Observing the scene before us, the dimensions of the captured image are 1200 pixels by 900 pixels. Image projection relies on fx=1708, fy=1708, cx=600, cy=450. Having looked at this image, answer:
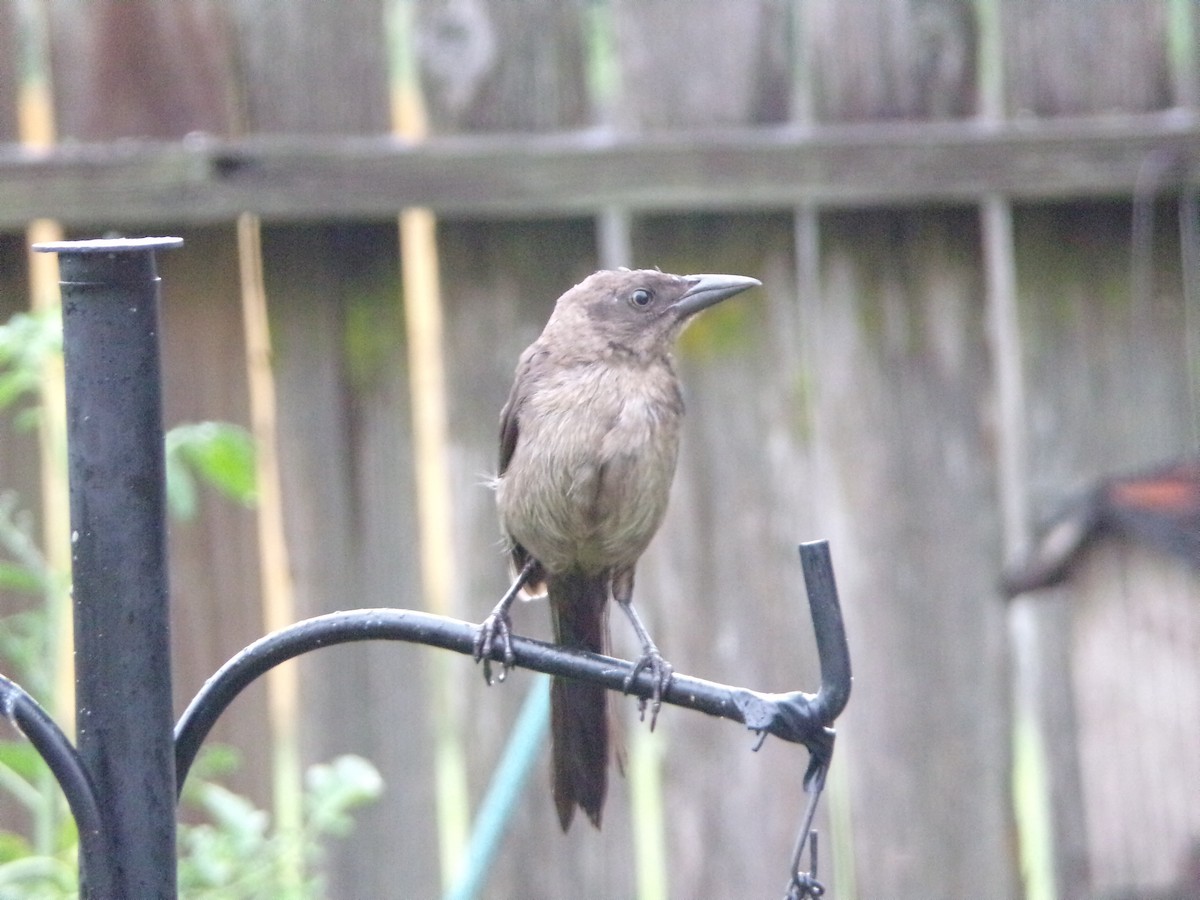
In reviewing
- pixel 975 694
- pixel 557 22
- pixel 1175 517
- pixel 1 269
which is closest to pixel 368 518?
pixel 1 269

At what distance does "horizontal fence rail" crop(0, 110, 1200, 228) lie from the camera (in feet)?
10.8

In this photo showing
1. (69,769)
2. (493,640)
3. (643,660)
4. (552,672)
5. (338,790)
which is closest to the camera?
(69,769)

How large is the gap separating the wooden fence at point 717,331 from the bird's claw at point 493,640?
3.27 feet

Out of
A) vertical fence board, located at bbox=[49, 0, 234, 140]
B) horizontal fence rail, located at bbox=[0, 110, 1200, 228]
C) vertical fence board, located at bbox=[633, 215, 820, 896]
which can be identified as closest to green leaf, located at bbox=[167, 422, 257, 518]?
horizontal fence rail, located at bbox=[0, 110, 1200, 228]

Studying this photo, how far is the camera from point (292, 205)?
3361 millimetres

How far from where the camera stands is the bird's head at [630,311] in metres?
2.88

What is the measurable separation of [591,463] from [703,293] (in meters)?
0.36

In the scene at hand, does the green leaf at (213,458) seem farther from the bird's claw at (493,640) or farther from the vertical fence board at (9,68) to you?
the vertical fence board at (9,68)

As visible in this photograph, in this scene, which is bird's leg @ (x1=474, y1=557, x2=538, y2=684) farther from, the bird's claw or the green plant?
the green plant

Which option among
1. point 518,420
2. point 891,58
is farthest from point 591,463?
point 891,58

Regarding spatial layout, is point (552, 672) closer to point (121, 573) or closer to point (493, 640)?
point (493, 640)

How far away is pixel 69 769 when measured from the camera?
1.54 meters

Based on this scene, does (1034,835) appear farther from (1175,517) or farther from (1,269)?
(1,269)

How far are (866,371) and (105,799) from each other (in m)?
2.31
